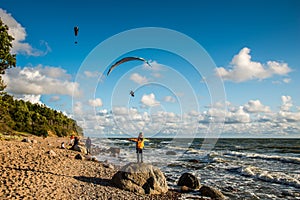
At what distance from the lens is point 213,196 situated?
15.6 m

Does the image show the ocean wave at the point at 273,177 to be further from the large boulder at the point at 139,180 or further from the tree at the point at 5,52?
the tree at the point at 5,52

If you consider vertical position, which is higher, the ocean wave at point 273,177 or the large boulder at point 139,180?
the large boulder at point 139,180

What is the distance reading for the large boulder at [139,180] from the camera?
14805mm

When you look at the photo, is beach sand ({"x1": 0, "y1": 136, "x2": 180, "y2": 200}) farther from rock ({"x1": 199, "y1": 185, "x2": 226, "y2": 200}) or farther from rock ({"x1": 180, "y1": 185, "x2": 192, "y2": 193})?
rock ({"x1": 199, "y1": 185, "x2": 226, "y2": 200})

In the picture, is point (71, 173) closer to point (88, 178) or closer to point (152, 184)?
point (88, 178)

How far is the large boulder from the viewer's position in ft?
48.6

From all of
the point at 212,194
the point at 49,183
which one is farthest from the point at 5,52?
the point at 212,194

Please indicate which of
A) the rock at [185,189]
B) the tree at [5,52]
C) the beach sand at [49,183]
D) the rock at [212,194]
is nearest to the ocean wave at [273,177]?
the rock at [212,194]

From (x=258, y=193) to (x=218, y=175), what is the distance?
6920 millimetres

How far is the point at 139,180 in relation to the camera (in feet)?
49.7

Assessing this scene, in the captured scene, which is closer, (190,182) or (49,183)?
(49,183)

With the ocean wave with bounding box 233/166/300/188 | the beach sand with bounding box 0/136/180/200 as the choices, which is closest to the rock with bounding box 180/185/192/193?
the beach sand with bounding box 0/136/180/200

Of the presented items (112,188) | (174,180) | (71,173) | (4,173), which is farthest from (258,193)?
(4,173)

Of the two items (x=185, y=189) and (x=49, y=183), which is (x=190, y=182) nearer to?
(x=185, y=189)
